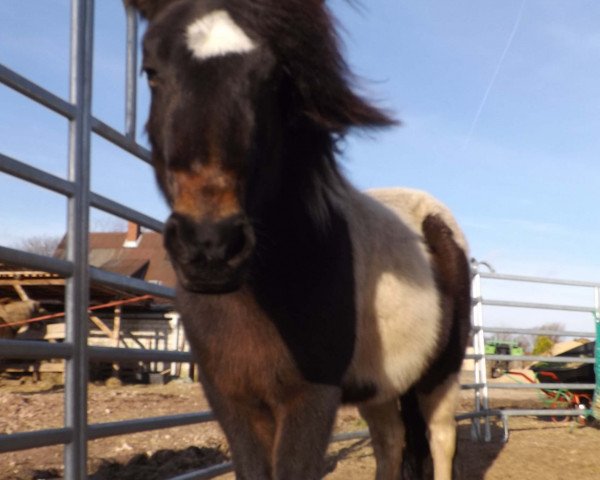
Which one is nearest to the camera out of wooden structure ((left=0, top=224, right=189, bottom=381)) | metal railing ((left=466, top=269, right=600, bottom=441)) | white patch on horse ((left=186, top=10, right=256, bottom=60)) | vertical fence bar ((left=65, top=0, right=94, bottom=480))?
white patch on horse ((left=186, top=10, right=256, bottom=60))

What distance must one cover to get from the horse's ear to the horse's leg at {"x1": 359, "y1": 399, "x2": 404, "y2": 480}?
2.60 m

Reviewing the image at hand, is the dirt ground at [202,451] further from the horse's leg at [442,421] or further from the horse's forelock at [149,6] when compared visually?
the horse's forelock at [149,6]

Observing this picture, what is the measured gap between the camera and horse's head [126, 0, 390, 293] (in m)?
1.97

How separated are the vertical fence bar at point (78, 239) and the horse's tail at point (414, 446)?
6.69 feet

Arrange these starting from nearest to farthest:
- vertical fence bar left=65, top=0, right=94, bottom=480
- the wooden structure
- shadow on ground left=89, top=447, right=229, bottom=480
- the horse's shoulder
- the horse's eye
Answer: the horse's eye, vertical fence bar left=65, top=0, right=94, bottom=480, the horse's shoulder, shadow on ground left=89, top=447, right=229, bottom=480, the wooden structure

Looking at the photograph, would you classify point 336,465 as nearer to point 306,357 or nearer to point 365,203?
point 365,203

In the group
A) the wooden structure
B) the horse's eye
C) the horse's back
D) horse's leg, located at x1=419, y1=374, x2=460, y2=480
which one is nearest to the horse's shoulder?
the horse's back

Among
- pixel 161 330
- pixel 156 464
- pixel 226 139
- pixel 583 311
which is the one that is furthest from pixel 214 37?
pixel 161 330

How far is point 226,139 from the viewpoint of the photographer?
2020 millimetres

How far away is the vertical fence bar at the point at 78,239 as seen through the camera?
10.3 feet

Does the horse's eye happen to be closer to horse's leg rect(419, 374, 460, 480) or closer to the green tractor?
horse's leg rect(419, 374, 460, 480)

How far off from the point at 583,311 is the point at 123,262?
1140cm

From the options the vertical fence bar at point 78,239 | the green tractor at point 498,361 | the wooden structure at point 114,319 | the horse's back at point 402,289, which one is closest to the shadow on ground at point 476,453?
the horse's back at point 402,289

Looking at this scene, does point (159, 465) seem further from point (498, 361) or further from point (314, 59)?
point (498, 361)
